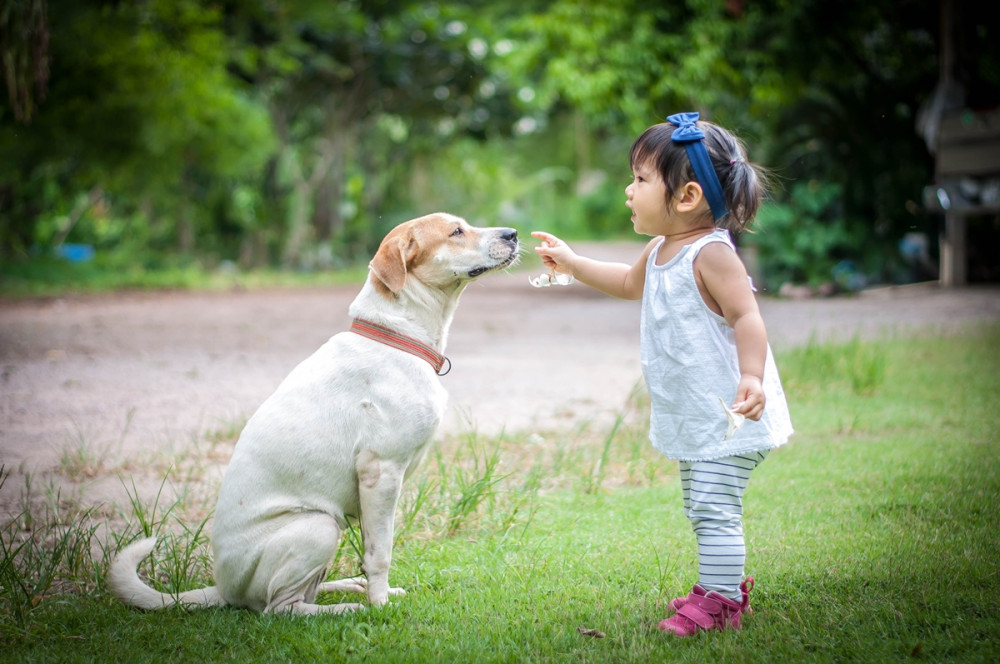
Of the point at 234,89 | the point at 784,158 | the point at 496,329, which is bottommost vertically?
the point at 496,329

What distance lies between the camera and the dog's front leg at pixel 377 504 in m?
3.04

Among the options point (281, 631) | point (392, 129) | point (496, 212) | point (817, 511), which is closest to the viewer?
point (281, 631)

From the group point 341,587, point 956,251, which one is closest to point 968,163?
point 956,251

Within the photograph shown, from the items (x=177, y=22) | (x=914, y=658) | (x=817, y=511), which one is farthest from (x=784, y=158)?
(x=914, y=658)

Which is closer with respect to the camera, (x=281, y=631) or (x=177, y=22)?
(x=281, y=631)

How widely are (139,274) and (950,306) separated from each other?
14026 millimetres

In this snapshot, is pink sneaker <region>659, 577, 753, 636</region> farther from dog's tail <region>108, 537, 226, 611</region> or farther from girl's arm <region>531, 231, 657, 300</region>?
dog's tail <region>108, 537, 226, 611</region>

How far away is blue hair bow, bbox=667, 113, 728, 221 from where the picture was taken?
286 cm

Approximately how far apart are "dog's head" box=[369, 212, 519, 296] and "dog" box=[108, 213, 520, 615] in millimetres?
22

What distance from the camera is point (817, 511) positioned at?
13.5 ft

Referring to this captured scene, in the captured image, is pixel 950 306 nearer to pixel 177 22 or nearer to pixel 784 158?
pixel 784 158

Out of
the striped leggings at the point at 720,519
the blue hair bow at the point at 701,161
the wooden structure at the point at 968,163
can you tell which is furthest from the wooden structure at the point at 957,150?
the striped leggings at the point at 720,519

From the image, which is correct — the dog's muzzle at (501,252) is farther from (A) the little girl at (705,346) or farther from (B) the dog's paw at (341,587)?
(B) the dog's paw at (341,587)

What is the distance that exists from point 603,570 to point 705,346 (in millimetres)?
1114
